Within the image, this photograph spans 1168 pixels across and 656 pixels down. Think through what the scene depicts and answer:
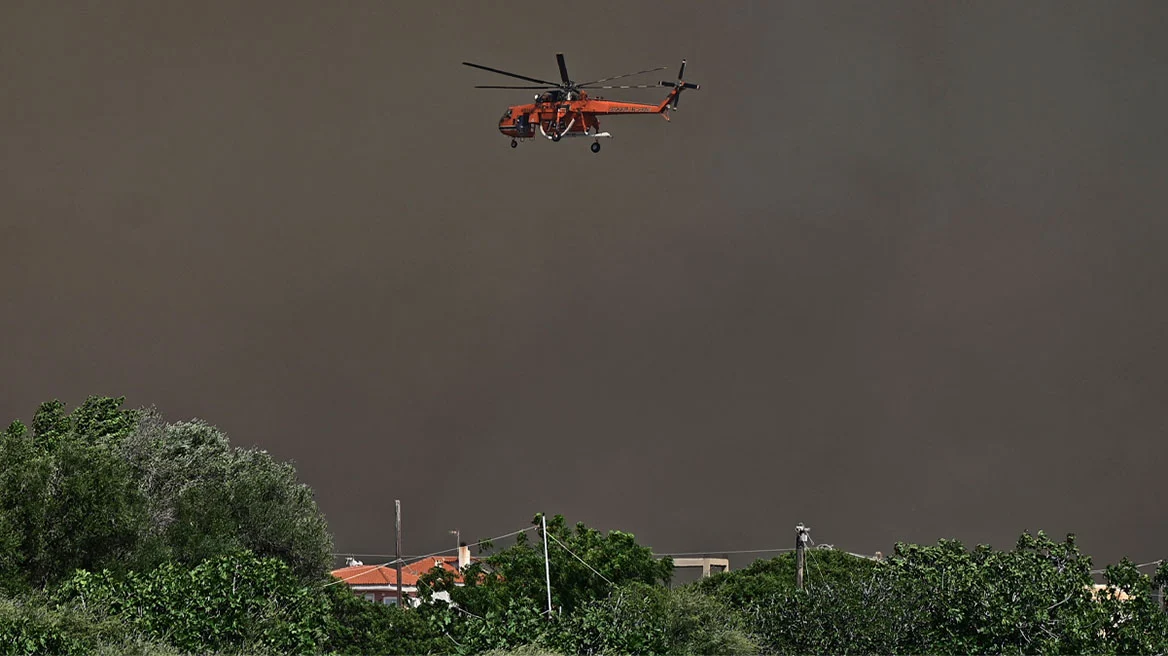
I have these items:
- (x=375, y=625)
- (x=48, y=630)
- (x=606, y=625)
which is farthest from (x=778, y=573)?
(x=48, y=630)

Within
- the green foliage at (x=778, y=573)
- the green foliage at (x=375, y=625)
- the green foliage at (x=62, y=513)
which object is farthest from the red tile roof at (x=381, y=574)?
the green foliage at (x=62, y=513)

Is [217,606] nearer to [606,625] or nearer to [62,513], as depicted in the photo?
[606,625]

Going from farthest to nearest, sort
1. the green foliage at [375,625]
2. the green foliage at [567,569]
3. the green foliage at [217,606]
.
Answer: the green foliage at [567,569] < the green foliage at [375,625] < the green foliage at [217,606]

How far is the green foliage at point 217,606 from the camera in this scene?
1975 centimetres

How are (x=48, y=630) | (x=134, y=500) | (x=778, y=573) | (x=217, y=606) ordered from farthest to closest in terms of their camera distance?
(x=778, y=573), (x=134, y=500), (x=217, y=606), (x=48, y=630)

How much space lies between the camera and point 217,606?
2003 centimetres

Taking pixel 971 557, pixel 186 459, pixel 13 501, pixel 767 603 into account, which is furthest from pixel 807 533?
pixel 13 501

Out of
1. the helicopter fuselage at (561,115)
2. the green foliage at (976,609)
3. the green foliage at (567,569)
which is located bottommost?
the green foliage at (976,609)

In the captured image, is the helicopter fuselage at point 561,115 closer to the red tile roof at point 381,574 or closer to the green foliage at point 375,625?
the green foliage at point 375,625

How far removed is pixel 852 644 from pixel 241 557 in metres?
9.50

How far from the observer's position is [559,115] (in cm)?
3384

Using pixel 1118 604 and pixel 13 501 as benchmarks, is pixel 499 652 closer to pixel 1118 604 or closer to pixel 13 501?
pixel 1118 604

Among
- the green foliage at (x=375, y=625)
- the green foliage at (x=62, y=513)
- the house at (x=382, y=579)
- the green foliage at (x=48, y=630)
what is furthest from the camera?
the house at (x=382, y=579)

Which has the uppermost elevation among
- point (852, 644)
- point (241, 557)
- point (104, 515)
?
point (104, 515)
